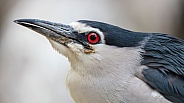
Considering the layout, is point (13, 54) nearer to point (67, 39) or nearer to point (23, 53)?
point (23, 53)

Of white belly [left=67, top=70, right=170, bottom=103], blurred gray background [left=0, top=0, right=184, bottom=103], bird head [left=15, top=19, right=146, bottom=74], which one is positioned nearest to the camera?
white belly [left=67, top=70, right=170, bottom=103]

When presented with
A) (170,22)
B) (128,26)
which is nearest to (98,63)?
(128,26)

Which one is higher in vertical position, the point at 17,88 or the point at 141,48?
the point at 141,48

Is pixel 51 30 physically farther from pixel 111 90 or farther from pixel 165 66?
pixel 165 66

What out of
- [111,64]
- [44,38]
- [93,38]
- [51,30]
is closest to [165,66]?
[111,64]

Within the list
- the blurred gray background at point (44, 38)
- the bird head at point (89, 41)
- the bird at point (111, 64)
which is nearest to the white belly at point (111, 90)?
the bird at point (111, 64)

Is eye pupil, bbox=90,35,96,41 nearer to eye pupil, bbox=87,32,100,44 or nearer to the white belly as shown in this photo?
eye pupil, bbox=87,32,100,44

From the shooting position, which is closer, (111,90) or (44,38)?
(111,90)

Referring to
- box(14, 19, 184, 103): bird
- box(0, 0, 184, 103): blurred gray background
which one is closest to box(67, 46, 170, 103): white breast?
box(14, 19, 184, 103): bird
